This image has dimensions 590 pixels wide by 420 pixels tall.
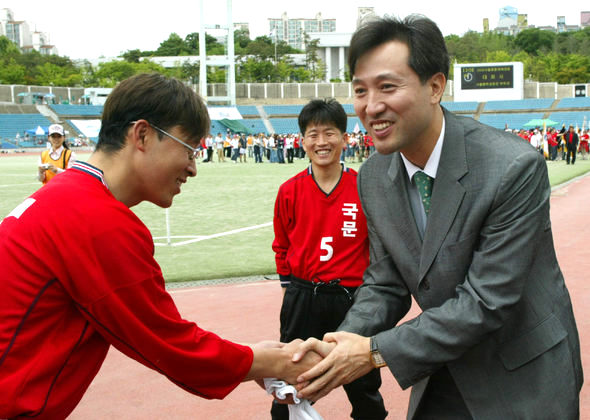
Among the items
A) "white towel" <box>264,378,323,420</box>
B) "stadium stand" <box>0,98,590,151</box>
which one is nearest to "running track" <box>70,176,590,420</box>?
"white towel" <box>264,378,323,420</box>

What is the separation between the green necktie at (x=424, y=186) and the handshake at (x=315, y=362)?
1.92ft

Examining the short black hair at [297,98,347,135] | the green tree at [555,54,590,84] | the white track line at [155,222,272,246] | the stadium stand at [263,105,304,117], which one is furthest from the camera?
the green tree at [555,54,590,84]

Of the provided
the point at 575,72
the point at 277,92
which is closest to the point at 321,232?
the point at 277,92

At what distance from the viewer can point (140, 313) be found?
2.14m

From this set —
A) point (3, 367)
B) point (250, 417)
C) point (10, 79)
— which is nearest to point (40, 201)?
point (3, 367)

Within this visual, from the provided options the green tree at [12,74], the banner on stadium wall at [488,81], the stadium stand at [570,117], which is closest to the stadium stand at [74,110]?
the green tree at [12,74]

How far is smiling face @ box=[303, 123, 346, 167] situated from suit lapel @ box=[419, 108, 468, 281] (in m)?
2.27

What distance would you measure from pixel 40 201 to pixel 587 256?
9.37 metres

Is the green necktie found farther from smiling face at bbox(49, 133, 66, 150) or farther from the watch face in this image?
smiling face at bbox(49, 133, 66, 150)

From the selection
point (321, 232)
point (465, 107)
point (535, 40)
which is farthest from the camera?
point (535, 40)

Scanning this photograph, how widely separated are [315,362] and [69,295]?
1.19m

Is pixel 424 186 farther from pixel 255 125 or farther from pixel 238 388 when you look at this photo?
pixel 255 125

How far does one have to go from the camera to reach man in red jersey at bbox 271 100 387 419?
429 cm

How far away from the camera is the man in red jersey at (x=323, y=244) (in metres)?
4.29
